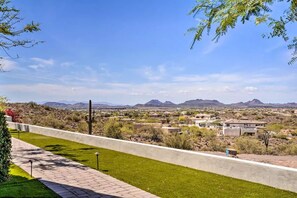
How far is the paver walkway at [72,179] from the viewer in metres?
6.08

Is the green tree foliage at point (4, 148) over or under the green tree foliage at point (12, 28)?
under

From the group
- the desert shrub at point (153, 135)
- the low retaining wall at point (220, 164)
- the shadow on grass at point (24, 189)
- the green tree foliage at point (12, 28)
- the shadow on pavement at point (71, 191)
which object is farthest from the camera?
the desert shrub at point (153, 135)

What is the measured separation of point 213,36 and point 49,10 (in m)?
13.8

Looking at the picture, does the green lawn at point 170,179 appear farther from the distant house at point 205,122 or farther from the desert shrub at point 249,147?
the distant house at point 205,122

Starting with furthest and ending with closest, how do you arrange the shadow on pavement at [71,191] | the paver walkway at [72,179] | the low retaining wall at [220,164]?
the low retaining wall at [220,164]
the paver walkway at [72,179]
the shadow on pavement at [71,191]

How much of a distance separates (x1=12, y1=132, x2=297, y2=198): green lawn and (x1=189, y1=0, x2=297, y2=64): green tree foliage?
2861 mm

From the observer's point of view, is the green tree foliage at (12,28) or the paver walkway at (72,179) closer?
the paver walkway at (72,179)

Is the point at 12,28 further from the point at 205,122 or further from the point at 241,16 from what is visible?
the point at 205,122

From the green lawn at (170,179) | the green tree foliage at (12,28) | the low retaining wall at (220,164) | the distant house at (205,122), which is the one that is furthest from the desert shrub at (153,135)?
the distant house at (205,122)

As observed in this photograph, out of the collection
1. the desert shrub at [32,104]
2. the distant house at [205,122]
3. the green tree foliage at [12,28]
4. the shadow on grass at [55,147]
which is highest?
the green tree foliage at [12,28]

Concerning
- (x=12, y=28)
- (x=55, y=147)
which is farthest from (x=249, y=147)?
→ (x=12, y=28)

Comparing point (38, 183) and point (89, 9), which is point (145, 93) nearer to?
point (89, 9)

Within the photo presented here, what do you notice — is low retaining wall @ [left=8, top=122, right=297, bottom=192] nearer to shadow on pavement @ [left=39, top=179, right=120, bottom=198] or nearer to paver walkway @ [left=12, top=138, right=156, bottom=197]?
paver walkway @ [left=12, top=138, right=156, bottom=197]

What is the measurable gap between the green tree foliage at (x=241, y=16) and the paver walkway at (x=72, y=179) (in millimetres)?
3526
